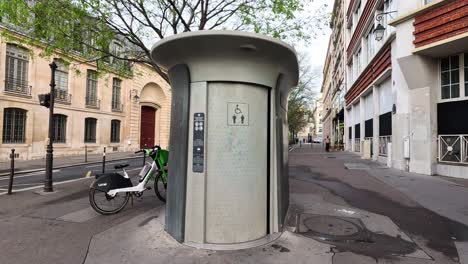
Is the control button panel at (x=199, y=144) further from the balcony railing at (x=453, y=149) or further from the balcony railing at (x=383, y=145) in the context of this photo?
the balcony railing at (x=383, y=145)

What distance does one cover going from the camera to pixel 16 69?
59.4 feet

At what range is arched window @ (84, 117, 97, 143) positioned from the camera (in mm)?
23688

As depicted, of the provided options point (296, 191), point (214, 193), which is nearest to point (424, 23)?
point (296, 191)

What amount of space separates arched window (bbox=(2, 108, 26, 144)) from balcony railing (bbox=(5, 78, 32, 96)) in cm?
112

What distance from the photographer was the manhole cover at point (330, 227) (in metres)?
4.56

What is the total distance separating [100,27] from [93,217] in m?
7.47

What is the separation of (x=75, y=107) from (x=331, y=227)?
2256cm

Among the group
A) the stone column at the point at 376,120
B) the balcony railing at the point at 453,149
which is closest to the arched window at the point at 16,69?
the stone column at the point at 376,120

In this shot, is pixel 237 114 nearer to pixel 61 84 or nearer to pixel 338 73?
pixel 61 84

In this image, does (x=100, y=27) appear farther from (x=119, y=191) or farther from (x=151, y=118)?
(x=151, y=118)

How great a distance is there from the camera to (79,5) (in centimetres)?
941

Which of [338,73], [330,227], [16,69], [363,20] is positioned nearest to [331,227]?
[330,227]

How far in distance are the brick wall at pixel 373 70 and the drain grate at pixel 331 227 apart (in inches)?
452

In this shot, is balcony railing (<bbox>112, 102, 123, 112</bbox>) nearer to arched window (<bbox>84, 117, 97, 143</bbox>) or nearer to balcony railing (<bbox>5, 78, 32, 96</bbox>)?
arched window (<bbox>84, 117, 97, 143</bbox>)
